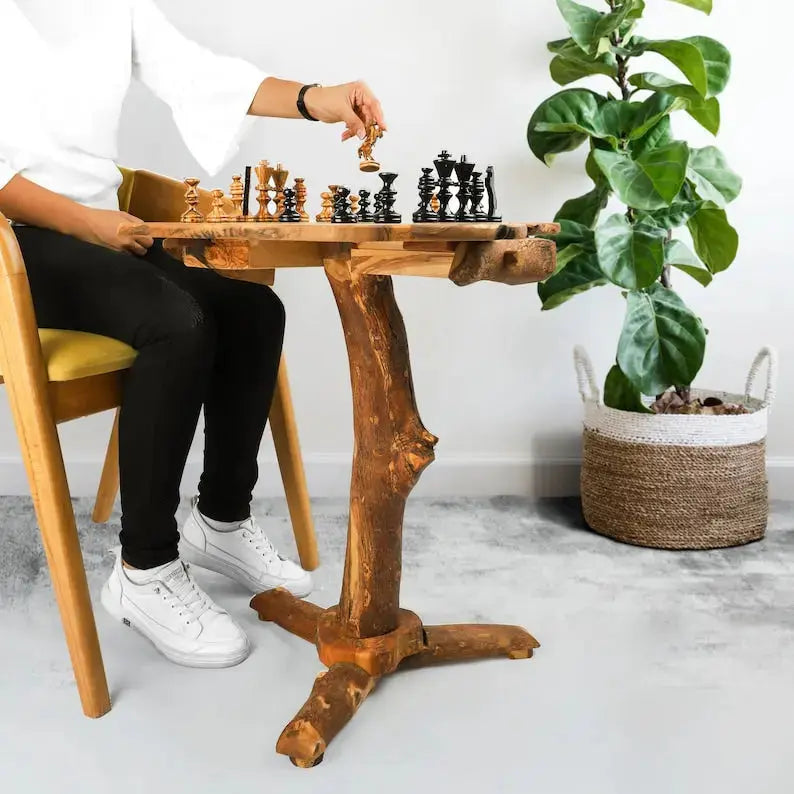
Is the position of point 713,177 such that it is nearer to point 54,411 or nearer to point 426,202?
point 426,202

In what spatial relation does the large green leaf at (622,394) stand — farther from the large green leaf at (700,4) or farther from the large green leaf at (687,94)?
the large green leaf at (700,4)

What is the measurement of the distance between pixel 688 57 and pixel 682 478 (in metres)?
0.86

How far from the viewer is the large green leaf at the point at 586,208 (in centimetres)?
212

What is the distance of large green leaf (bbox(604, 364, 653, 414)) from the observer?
2.14 meters

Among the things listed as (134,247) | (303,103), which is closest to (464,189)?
(303,103)

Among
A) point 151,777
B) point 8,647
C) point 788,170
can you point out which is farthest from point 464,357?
point 151,777

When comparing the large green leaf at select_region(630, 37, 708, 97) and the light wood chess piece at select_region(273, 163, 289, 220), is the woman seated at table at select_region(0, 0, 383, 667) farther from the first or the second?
the large green leaf at select_region(630, 37, 708, 97)

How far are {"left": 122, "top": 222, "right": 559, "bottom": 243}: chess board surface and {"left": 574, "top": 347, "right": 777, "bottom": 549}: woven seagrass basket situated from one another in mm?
1001

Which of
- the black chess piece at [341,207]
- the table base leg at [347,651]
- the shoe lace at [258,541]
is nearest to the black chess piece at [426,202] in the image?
the black chess piece at [341,207]

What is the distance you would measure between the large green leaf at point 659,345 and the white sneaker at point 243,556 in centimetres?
79

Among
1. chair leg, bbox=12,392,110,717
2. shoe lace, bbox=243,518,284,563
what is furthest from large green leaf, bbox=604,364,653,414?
chair leg, bbox=12,392,110,717

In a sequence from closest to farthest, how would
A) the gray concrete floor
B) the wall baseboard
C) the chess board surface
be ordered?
1. the chess board surface
2. the gray concrete floor
3. the wall baseboard

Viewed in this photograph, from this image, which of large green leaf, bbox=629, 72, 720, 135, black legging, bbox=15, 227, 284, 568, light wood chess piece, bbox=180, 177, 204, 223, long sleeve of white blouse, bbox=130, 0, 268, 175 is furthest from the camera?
large green leaf, bbox=629, 72, 720, 135

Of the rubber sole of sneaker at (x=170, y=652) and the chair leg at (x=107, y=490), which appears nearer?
the rubber sole of sneaker at (x=170, y=652)
